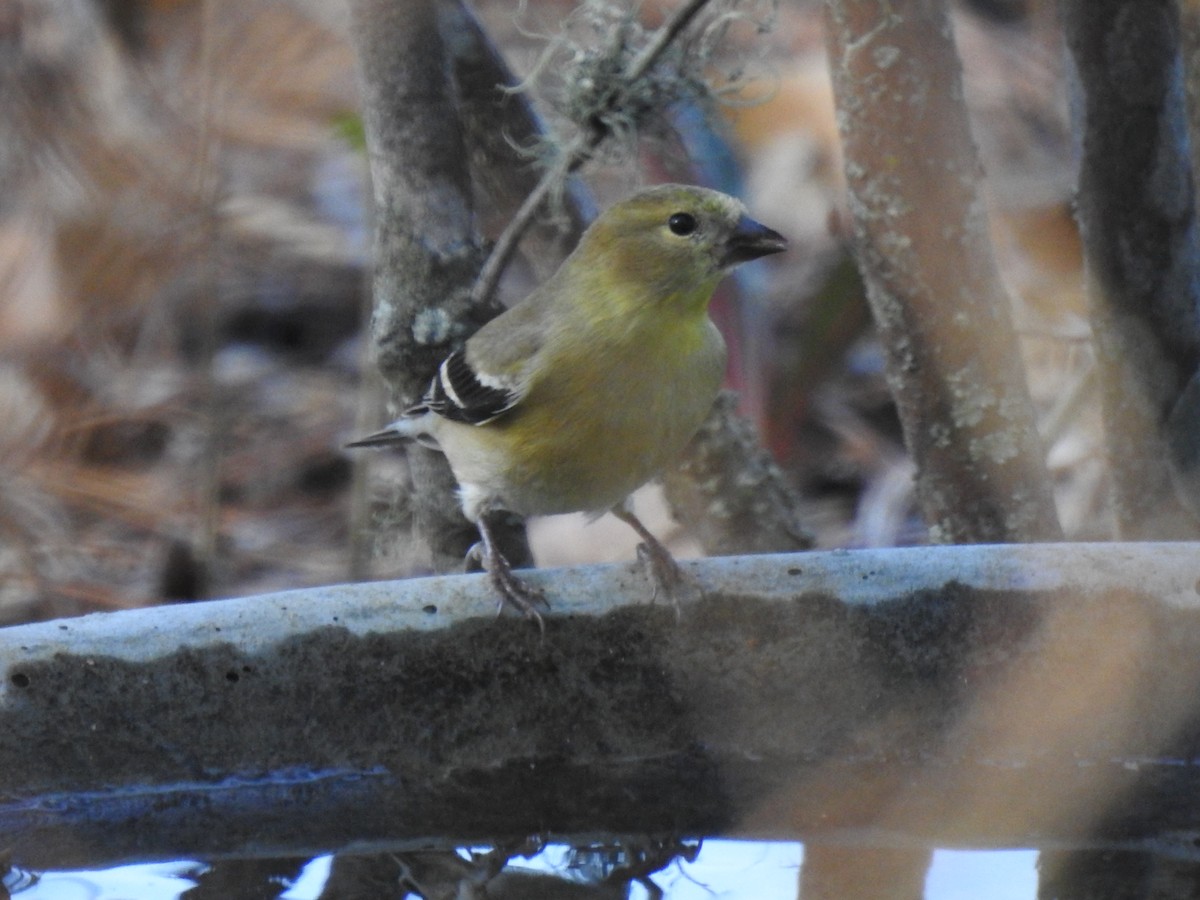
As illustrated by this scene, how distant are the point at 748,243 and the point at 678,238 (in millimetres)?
163

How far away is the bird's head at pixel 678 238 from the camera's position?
3254 mm

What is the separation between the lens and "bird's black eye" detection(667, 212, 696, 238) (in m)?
3.29

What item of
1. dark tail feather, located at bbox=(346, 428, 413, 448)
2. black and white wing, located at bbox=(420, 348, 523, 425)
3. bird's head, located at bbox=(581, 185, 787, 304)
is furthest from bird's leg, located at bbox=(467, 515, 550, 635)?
dark tail feather, located at bbox=(346, 428, 413, 448)

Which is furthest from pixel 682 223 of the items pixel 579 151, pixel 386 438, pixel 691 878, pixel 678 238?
pixel 691 878

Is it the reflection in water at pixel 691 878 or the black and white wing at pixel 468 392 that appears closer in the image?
A: the reflection in water at pixel 691 878

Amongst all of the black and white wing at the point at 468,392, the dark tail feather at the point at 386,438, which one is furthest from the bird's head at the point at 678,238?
the dark tail feather at the point at 386,438

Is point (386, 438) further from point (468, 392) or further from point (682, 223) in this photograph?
point (682, 223)

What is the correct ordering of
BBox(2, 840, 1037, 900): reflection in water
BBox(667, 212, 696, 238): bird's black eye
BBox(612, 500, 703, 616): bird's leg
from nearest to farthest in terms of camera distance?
BBox(2, 840, 1037, 900): reflection in water
BBox(612, 500, 703, 616): bird's leg
BBox(667, 212, 696, 238): bird's black eye

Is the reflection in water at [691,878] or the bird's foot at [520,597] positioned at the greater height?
the bird's foot at [520,597]

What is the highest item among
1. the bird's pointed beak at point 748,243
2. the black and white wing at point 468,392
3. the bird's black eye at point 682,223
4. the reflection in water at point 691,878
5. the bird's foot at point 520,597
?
the bird's black eye at point 682,223

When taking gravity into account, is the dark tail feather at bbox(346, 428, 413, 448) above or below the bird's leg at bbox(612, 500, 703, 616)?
above

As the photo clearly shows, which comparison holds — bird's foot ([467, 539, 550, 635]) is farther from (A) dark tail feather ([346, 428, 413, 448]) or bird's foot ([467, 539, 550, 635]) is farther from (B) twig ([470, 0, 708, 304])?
(A) dark tail feather ([346, 428, 413, 448])

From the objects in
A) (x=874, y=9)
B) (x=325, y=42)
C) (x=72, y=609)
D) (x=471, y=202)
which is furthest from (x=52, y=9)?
(x=874, y=9)

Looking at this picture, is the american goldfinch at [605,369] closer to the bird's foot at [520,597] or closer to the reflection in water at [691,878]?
the bird's foot at [520,597]
